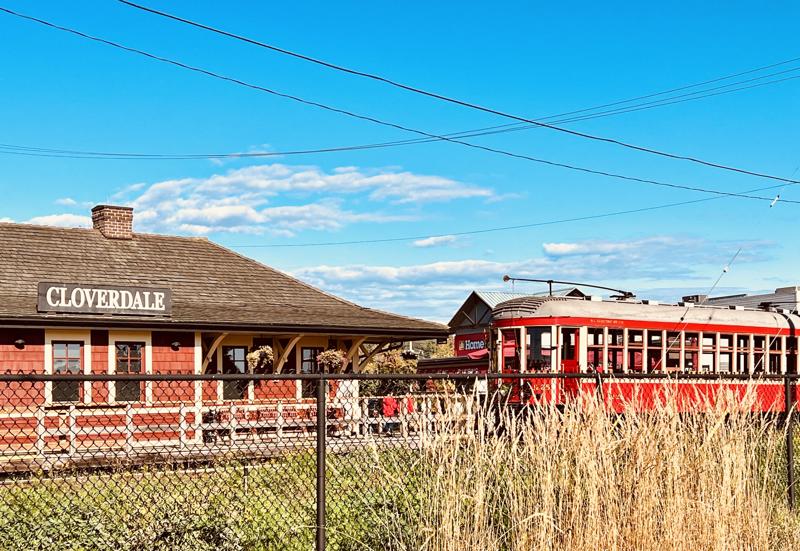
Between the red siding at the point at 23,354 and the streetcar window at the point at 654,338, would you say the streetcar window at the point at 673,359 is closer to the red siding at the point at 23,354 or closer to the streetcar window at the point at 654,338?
the streetcar window at the point at 654,338

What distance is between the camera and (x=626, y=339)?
1989cm

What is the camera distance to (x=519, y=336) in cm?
2069

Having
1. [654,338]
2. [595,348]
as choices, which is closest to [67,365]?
[595,348]

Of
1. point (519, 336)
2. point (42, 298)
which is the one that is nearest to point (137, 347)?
point (42, 298)

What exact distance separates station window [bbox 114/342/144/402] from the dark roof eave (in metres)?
0.84

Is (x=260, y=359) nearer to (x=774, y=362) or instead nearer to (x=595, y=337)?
(x=595, y=337)

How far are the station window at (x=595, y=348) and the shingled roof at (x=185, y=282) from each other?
4767mm

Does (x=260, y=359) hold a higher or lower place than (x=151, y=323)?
lower

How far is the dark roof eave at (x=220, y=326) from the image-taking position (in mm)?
18203

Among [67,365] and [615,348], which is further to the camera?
[615,348]

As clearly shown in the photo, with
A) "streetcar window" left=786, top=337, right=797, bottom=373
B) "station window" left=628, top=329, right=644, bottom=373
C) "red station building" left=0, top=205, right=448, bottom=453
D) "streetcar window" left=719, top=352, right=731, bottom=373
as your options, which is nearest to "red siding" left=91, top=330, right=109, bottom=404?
"red station building" left=0, top=205, right=448, bottom=453

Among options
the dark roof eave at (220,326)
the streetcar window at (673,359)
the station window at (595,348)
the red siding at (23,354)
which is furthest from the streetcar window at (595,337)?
the red siding at (23,354)

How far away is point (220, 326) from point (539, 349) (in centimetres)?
704

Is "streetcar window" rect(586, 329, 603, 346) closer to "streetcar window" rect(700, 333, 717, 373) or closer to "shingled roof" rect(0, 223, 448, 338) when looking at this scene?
"streetcar window" rect(700, 333, 717, 373)
